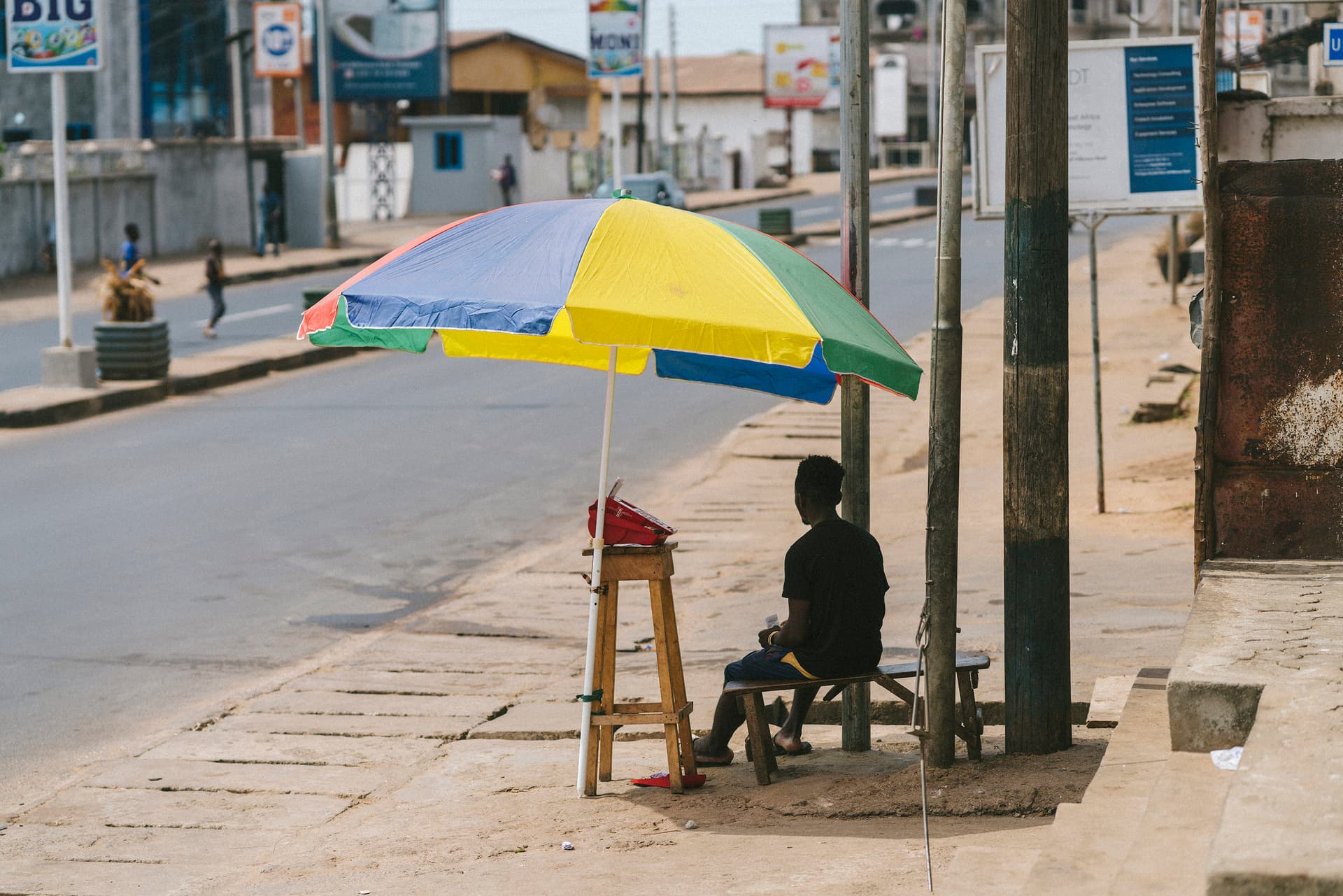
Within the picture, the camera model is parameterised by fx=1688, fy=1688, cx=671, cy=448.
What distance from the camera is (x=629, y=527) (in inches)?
255

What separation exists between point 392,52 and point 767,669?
42196 millimetres

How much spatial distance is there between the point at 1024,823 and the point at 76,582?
7.20 meters

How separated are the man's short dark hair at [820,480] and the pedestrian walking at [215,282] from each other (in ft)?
59.4

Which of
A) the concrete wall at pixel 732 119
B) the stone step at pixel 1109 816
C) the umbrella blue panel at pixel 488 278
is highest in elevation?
the concrete wall at pixel 732 119

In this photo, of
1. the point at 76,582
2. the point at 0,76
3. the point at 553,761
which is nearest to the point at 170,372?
the point at 76,582

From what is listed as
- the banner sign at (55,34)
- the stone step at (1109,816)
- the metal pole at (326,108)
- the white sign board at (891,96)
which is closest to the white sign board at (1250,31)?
the banner sign at (55,34)

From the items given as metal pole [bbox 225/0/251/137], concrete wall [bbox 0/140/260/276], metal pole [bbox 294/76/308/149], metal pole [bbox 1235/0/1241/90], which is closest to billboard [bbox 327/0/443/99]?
metal pole [bbox 294/76/308/149]

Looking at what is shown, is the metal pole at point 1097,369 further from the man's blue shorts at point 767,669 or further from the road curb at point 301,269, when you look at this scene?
the road curb at point 301,269

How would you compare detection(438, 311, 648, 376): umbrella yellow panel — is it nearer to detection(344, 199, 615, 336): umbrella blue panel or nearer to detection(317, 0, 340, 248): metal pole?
detection(344, 199, 615, 336): umbrella blue panel

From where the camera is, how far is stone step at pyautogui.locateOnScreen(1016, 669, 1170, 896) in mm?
4277

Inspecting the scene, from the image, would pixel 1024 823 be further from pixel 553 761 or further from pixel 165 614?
pixel 165 614

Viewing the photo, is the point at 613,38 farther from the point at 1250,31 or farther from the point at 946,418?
the point at 946,418

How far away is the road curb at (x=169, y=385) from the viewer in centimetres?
1784

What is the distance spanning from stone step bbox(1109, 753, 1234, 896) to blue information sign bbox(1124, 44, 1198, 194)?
802cm
